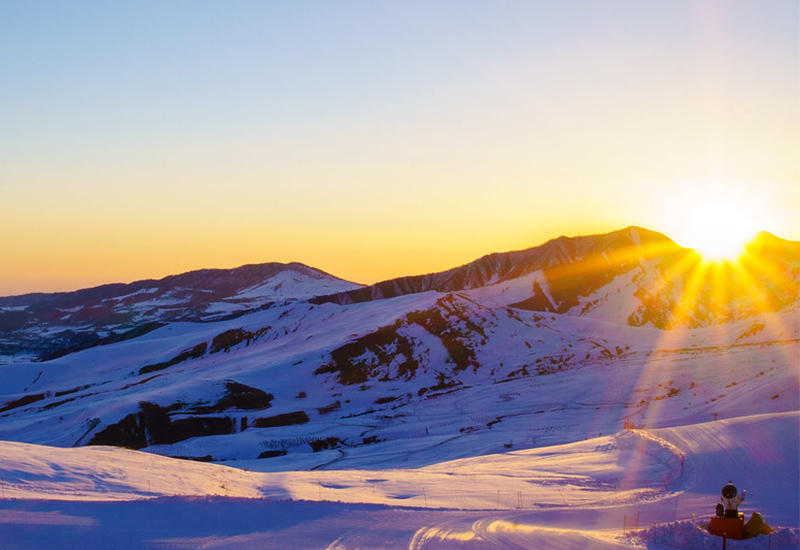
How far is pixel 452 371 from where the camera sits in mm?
90562

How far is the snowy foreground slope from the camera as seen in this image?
17.3m

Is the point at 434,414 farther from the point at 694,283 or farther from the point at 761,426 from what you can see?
the point at 694,283

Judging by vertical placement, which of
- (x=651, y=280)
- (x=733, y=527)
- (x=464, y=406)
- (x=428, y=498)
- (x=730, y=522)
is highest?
(x=651, y=280)

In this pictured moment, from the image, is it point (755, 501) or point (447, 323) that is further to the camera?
point (447, 323)

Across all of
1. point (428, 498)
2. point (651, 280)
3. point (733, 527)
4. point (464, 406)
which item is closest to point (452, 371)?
point (464, 406)

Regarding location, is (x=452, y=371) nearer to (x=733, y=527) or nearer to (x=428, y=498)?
(x=428, y=498)

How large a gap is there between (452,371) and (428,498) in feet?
219

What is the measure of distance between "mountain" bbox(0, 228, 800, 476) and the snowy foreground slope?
55.3ft

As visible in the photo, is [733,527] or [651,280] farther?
[651,280]

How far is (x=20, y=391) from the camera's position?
10912 centimetres

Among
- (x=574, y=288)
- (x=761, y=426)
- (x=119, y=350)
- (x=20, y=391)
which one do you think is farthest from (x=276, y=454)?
(x=574, y=288)

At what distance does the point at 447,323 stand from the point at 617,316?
→ 38.2 m

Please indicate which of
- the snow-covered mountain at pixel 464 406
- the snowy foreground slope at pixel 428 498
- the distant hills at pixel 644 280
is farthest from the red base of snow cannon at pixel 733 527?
the distant hills at pixel 644 280

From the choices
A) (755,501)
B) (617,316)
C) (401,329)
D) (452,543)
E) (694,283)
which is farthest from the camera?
(694,283)
